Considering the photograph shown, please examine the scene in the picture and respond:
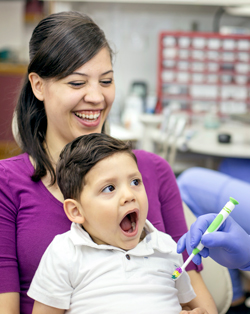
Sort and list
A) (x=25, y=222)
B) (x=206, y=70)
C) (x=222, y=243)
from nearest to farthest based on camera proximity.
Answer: (x=222, y=243) < (x=25, y=222) < (x=206, y=70)

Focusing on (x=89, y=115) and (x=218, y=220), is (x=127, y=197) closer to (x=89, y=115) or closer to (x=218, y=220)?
(x=218, y=220)

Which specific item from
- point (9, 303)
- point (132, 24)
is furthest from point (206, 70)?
point (9, 303)

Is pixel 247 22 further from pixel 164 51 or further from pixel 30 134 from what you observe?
pixel 30 134

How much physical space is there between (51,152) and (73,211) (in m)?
0.31

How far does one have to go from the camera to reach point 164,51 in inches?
A: 207

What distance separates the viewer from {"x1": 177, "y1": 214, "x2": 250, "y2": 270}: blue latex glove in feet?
2.77

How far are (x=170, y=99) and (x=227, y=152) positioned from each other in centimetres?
274

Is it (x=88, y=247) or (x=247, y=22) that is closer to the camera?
(x=88, y=247)

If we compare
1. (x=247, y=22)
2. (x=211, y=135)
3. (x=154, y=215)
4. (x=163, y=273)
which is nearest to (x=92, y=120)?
(x=154, y=215)

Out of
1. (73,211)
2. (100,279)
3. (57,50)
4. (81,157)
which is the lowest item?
(100,279)

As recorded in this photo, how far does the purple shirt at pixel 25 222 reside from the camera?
100 cm

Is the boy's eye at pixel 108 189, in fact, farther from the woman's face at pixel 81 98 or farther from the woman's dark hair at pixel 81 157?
the woman's face at pixel 81 98

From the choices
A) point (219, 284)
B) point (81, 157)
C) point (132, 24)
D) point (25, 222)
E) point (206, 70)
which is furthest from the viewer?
point (132, 24)

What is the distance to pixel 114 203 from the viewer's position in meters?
0.92
